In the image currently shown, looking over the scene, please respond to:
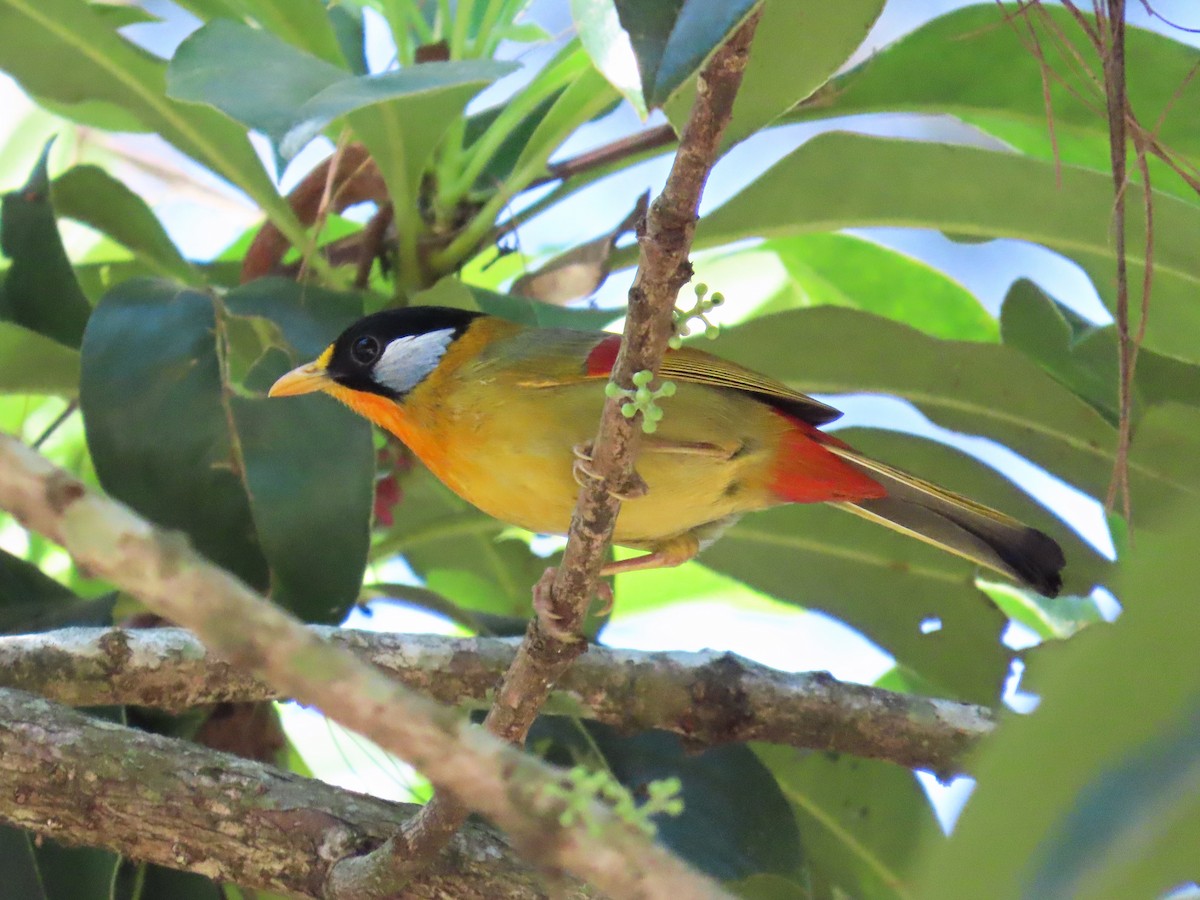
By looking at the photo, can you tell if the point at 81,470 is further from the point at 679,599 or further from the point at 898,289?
the point at 898,289

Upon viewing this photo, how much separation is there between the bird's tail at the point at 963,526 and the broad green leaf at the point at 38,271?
1488 mm

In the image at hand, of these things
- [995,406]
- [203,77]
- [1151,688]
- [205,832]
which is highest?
[995,406]

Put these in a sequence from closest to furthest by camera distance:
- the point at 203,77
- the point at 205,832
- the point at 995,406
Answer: the point at 205,832, the point at 203,77, the point at 995,406

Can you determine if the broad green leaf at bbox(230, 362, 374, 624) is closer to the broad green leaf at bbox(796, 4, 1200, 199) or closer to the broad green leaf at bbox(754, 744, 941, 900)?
the broad green leaf at bbox(754, 744, 941, 900)

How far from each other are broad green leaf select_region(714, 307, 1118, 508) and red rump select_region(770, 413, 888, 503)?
33cm

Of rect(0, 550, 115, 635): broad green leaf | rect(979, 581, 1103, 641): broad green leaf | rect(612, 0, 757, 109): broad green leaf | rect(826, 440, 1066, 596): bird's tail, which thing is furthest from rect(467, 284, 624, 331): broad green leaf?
rect(979, 581, 1103, 641): broad green leaf

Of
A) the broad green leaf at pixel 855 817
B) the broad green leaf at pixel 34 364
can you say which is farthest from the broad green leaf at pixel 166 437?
the broad green leaf at pixel 855 817

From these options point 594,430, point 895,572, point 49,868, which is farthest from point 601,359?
point 49,868

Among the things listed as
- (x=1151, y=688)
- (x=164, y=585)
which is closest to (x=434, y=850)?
(x=164, y=585)

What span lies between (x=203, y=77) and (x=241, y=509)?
0.69 metres

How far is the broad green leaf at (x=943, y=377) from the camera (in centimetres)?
246

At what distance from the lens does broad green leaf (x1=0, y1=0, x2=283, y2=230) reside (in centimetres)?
232

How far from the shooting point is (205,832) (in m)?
1.63

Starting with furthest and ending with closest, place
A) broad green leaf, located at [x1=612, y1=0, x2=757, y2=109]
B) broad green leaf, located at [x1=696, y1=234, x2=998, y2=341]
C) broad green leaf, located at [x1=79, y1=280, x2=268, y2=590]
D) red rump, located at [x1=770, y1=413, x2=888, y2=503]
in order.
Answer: broad green leaf, located at [x1=696, y1=234, x2=998, y2=341] < red rump, located at [x1=770, y1=413, x2=888, y2=503] < broad green leaf, located at [x1=79, y1=280, x2=268, y2=590] < broad green leaf, located at [x1=612, y1=0, x2=757, y2=109]
